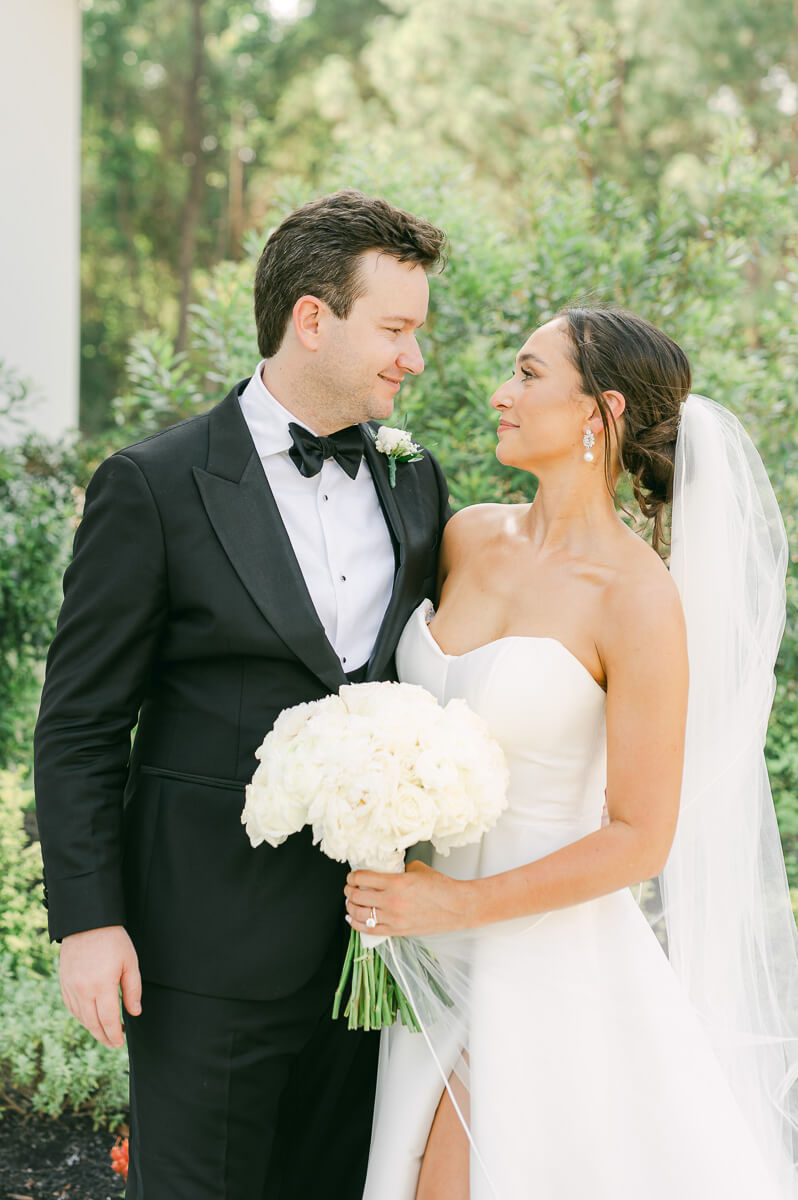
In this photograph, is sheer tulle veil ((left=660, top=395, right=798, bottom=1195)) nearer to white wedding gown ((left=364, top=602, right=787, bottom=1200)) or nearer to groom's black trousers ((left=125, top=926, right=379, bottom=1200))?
white wedding gown ((left=364, top=602, right=787, bottom=1200))

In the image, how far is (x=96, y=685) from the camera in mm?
2279

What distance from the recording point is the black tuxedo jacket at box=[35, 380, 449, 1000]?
7.45 feet

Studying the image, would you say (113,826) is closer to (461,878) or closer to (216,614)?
(216,614)

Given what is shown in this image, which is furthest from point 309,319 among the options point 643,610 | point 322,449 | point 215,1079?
point 215,1079

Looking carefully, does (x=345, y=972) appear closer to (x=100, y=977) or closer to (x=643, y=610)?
(x=100, y=977)

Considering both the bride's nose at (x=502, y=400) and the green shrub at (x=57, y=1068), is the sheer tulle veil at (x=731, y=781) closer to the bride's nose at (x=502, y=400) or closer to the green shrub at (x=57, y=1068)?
the bride's nose at (x=502, y=400)

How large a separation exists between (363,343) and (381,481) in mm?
329

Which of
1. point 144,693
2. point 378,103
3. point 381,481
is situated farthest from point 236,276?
point 378,103

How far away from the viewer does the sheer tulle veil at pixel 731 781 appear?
8.79 feet

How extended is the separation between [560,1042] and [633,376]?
1.46 meters

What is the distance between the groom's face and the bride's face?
0.84 feet

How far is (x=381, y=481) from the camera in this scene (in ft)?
8.70

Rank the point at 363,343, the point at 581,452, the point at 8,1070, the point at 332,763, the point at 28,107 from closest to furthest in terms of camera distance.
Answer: the point at 332,763, the point at 363,343, the point at 581,452, the point at 8,1070, the point at 28,107

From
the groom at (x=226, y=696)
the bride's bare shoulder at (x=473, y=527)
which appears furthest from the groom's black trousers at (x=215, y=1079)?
the bride's bare shoulder at (x=473, y=527)
